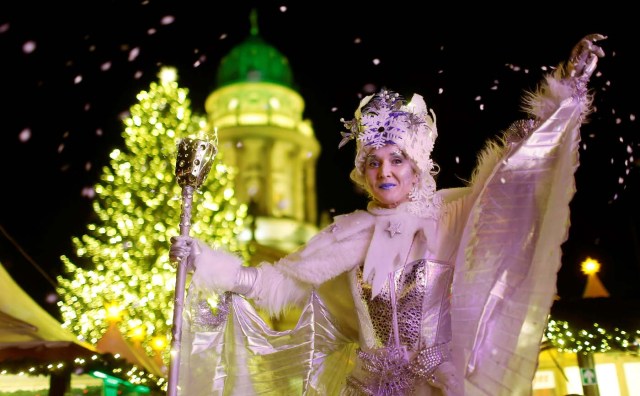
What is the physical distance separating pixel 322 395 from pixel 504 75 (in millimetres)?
4366

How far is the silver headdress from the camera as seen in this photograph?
3.51 m

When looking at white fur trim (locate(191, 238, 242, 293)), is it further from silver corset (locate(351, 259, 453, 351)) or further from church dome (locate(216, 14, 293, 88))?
church dome (locate(216, 14, 293, 88))

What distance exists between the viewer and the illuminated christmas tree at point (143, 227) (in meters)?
14.1

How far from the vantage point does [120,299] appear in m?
14.2

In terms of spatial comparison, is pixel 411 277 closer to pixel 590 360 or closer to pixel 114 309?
pixel 590 360

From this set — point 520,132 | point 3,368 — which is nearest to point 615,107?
point 520,132

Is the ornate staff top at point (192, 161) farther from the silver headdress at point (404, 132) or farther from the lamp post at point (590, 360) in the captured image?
the lamp post at point (590, 360)

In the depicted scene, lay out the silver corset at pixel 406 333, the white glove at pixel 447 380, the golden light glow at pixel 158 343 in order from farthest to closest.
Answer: the golden light glow at pixel 158 343 < the silver corset at pixel 406 333 < the white glove at pixel 447 380

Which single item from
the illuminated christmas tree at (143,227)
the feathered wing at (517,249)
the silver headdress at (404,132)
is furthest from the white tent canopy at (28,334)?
the illuminated christmas tree at (143,227)

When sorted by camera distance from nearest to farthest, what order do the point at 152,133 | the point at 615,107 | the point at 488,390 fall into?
the point at 488,390, the point at 615,107, the point at 152,133

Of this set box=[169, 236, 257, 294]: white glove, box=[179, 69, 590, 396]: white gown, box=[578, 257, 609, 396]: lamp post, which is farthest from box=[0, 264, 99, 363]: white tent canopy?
box=[578, 257, 609, 396]: lamp post

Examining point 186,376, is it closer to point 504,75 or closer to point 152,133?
point 504,75

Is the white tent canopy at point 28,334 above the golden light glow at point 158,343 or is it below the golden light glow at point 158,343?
above

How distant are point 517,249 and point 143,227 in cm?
1323
